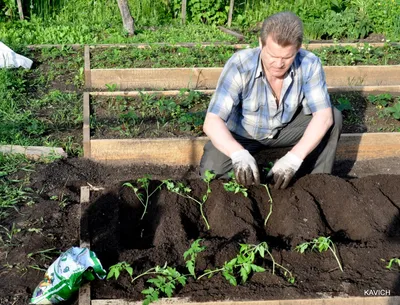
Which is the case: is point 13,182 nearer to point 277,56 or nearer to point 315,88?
point 277,56

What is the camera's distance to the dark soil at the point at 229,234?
11.1 ft

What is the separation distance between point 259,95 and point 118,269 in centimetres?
177

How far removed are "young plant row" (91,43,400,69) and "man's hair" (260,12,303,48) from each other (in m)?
3.11

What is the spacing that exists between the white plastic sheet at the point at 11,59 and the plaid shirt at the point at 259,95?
3.23 m

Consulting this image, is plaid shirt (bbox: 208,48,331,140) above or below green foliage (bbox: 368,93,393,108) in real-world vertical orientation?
above

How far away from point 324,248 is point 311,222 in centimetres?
33

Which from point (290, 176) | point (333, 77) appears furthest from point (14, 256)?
point (333, 77)

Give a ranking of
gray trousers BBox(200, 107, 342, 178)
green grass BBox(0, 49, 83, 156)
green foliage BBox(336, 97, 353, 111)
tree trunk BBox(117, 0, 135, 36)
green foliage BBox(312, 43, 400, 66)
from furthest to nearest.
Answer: tree trunk BBox(117, 0, 135, 36), green foliage BBox(312, 43, 400, 66), green foliage BBox(336, 97, 353, 111), green grass BBox(0, 49, 83, 156), gray trousers BBox(200, 107, 342, 178)

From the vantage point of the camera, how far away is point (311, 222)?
3.93m

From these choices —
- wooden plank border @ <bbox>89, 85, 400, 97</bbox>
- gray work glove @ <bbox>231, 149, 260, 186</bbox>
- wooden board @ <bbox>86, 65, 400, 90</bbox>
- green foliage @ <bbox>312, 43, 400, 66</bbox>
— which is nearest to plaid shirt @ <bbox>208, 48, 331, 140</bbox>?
gray work glove @ <bbox>231, 149, 260, 186</bbox>

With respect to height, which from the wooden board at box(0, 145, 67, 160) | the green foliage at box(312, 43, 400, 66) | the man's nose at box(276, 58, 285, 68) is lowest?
the wooden board at box(0, 145, 67, 160)

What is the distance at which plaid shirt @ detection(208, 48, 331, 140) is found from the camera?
4.38 metres

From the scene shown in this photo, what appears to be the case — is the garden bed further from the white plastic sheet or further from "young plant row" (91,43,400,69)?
the white plastic sheet

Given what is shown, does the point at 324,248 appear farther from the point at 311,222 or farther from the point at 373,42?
the point at 373,42
